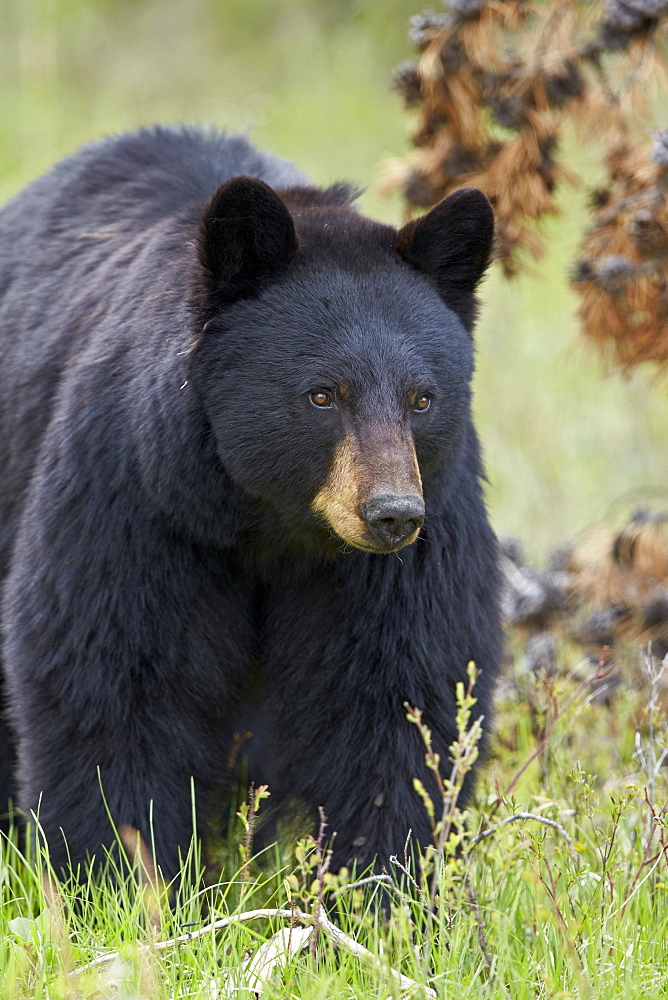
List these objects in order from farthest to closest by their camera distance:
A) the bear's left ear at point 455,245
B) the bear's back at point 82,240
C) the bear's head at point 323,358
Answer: the bear's back at point 82,240
the bear's left ear at point 455,245
the bear's head at point 323,358

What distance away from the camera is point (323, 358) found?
2564mm

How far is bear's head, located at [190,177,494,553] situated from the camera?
A: 2.53 metres

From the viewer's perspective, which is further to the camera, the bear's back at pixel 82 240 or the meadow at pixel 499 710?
the bear's back at pixel 82 240

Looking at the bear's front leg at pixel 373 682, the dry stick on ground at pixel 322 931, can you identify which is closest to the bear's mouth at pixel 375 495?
the bear's front leg at pixel 373 682

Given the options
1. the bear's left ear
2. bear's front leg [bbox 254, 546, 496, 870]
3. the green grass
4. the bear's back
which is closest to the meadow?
the green grass

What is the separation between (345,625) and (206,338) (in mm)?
717

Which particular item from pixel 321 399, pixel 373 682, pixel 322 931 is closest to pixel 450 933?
pixel 322 931

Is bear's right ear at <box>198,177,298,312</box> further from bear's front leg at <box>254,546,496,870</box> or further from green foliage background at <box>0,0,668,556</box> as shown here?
green foliage background at <box>0,0,668,556</box>

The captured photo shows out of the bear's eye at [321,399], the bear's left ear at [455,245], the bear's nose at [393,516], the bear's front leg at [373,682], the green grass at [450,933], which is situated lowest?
the green grass at [450,933]

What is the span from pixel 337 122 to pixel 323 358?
10397mm

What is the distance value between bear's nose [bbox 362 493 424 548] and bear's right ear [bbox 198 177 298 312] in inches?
23.9

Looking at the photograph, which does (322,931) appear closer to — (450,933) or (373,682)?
(450,933)

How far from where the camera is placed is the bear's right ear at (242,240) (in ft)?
8.34

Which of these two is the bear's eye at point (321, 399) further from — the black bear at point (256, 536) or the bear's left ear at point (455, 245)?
the bear's left ear at point (455, 245)
